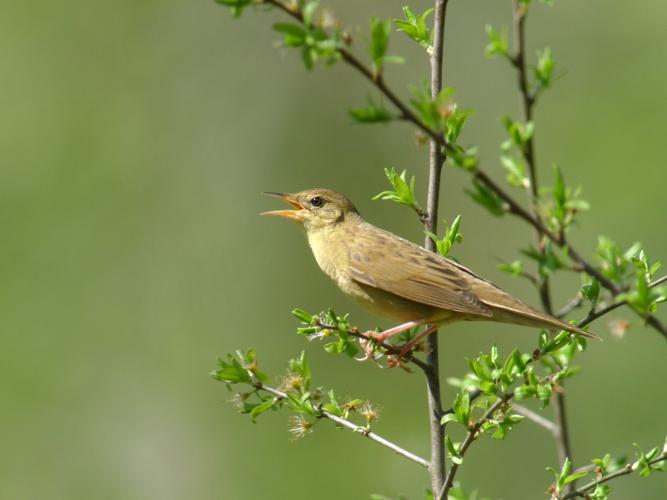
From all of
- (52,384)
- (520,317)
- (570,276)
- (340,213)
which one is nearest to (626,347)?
(570,276)

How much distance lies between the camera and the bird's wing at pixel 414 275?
16.6 ft

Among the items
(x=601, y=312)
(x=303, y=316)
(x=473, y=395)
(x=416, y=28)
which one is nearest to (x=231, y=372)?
(x=303, y=316)

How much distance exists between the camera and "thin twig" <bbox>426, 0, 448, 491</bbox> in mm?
3859

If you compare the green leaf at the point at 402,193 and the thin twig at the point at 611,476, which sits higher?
the green leaf at the point at 402,193

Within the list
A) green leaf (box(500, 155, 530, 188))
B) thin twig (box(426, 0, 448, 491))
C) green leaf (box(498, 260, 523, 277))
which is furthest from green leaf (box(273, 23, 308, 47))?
thin twig (box(426, 0, 448, 491))

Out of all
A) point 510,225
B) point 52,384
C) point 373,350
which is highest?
point 373,350

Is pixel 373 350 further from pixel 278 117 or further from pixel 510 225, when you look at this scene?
pixel 278 117

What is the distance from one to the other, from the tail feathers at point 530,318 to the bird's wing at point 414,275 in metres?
0.06

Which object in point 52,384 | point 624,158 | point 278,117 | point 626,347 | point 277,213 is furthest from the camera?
point 278,117

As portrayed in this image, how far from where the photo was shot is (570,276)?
11.9 meters

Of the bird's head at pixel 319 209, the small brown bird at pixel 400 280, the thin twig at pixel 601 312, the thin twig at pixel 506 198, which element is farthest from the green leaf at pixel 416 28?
the bird's head at pixel 319 209

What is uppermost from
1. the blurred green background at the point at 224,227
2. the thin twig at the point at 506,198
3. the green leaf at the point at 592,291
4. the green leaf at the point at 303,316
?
the thin twig at the point at 506,198

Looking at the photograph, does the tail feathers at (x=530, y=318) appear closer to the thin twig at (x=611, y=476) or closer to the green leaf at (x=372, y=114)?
the thin twig at (x=611, y=476)

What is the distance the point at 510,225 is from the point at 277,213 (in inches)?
290
